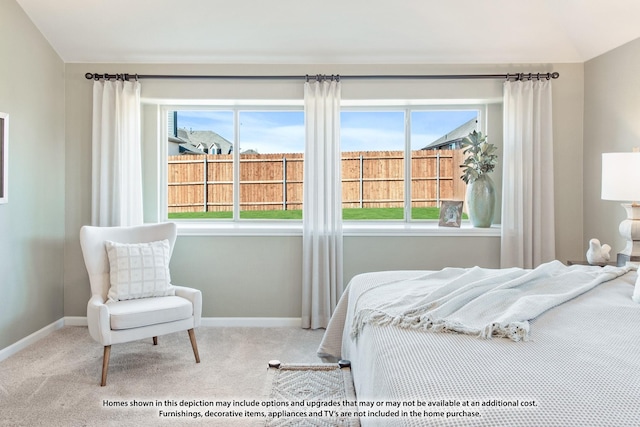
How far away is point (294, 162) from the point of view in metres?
4.52

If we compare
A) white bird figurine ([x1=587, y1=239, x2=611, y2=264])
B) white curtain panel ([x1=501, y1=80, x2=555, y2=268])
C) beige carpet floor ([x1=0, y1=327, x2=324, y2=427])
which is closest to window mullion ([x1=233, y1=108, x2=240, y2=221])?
beige carpet floor ([x1=0, y1=327, x2=324, y2=427])

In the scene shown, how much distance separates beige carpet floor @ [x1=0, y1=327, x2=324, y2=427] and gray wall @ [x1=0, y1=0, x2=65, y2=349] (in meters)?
0.30

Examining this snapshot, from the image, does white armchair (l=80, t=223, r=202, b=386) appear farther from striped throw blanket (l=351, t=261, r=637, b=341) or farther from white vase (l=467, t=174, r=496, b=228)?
white vase (l=467, t=174, r=496, b=228)

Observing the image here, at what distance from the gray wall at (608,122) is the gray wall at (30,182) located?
4439 millimetres

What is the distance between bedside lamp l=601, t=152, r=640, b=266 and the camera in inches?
114

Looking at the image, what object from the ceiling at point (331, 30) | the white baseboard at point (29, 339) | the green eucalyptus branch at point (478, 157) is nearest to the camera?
the white baseboard at point (29, 339)

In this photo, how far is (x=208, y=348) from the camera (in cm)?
345

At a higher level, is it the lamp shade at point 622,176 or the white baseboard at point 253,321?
the lamp shade at point 622,176

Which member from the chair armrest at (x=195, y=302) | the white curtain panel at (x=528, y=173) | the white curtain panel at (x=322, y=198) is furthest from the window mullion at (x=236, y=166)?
the white curtain panel at (x=528, y=173)

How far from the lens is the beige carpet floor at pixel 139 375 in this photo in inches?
95.3

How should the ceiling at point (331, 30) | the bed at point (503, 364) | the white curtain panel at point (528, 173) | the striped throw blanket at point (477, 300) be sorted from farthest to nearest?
the white curtain panel at point (528, 173), the ceiling at point (331, 30), the striped throw blanket at point (477, 300), the bed at point (503, 364)

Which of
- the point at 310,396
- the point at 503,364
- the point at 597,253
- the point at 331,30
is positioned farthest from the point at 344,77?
the point at 503,364

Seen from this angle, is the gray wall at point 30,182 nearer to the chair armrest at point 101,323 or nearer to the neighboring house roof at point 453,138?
the chair armrest at point 101,323

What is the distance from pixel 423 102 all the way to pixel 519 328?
9.89ft
